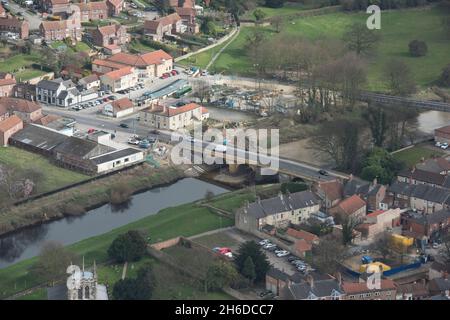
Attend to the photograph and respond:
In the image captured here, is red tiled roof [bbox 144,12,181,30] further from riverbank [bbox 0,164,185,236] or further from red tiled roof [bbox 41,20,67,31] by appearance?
riverbank [bbox 0,164,185,236]

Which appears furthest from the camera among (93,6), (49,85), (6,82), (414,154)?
(93,6)

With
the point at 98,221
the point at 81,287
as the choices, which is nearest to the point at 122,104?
the point at 98,221

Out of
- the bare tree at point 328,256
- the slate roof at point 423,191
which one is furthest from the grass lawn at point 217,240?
the slate roof at point 423,191

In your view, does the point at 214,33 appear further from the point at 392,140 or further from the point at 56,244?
the point at 56,244

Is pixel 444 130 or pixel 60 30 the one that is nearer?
pixel 444 130

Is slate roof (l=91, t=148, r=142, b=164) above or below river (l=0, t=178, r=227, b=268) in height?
above

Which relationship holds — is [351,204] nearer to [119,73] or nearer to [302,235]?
[302,235]

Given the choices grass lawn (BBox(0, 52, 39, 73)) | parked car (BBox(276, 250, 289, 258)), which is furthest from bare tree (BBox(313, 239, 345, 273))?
grass lawn (BBox(0, 52, 39, 73))
